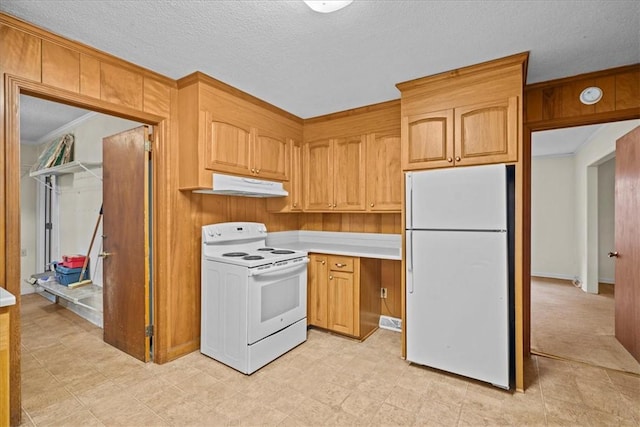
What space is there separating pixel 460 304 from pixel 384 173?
4.66ft

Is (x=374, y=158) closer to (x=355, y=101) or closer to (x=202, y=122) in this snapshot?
(x=355, y=101)

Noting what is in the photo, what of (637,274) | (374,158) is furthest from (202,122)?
(637,274)

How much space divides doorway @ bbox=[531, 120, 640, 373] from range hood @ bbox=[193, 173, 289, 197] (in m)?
2.88

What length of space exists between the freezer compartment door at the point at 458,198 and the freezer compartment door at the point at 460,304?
0.28 feet

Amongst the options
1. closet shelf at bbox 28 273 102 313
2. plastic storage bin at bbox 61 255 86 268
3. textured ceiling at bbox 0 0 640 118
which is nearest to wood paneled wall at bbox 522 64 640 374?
textured ceiling at bbox 0 0 640 118

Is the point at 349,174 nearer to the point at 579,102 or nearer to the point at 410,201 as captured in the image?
the point at 410,201

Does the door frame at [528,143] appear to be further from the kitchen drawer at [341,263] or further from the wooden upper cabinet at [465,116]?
the kitchen drawer at [341,263]

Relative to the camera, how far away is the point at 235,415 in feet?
6.51

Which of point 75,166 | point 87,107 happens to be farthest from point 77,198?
point 87,107

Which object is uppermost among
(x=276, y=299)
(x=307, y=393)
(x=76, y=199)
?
(x=76, y=199)

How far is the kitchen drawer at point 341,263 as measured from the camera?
10.3ft

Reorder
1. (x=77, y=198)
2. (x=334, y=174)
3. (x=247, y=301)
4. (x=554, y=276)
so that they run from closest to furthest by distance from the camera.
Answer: (x=247, y=301)
(x=334, y=174)
(x=77, y=198)
(x=554, y=276)

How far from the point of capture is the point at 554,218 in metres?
6.19

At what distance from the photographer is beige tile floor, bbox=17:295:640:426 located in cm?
196
